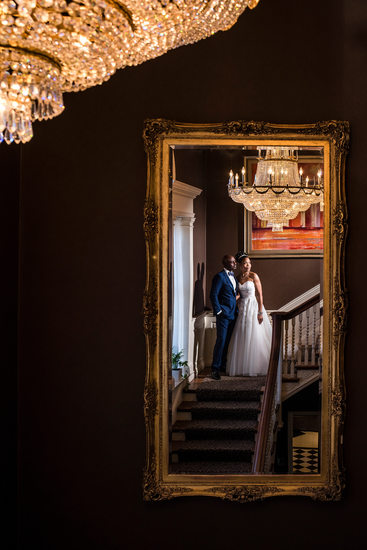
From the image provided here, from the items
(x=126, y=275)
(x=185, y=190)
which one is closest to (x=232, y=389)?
(x=126, y=275)

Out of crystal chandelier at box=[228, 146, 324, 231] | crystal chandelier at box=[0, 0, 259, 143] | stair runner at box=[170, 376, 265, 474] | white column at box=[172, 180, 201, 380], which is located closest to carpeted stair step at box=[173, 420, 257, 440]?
stair runner at box=[170, 376, 265, 474]

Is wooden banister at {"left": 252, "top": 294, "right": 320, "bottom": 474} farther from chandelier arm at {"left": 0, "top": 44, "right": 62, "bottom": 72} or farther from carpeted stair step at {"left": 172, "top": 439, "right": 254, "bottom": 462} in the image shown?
chandelier arm at {"left": 0, "top": 44, "right": 62, "bottom": 72}

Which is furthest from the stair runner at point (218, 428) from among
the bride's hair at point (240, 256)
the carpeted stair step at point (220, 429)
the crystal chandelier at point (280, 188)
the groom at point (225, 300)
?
the crystal chandelier at point (280, 188)

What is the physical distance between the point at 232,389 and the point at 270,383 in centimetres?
18

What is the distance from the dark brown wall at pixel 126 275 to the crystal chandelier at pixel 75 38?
151 centimetres

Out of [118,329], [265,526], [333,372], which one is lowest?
[265,526]

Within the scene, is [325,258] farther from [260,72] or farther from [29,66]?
[29,66]

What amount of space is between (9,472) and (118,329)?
2.72 ft

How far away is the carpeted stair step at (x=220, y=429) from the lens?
269 centimetres

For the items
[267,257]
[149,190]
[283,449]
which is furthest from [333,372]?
[149,190]

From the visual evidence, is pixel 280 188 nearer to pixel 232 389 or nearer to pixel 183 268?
pixel 183 268

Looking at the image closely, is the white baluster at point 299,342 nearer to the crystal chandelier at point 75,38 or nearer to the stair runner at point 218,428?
the stair runner at point 218,428

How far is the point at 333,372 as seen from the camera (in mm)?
2697

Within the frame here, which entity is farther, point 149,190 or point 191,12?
point 149,190
